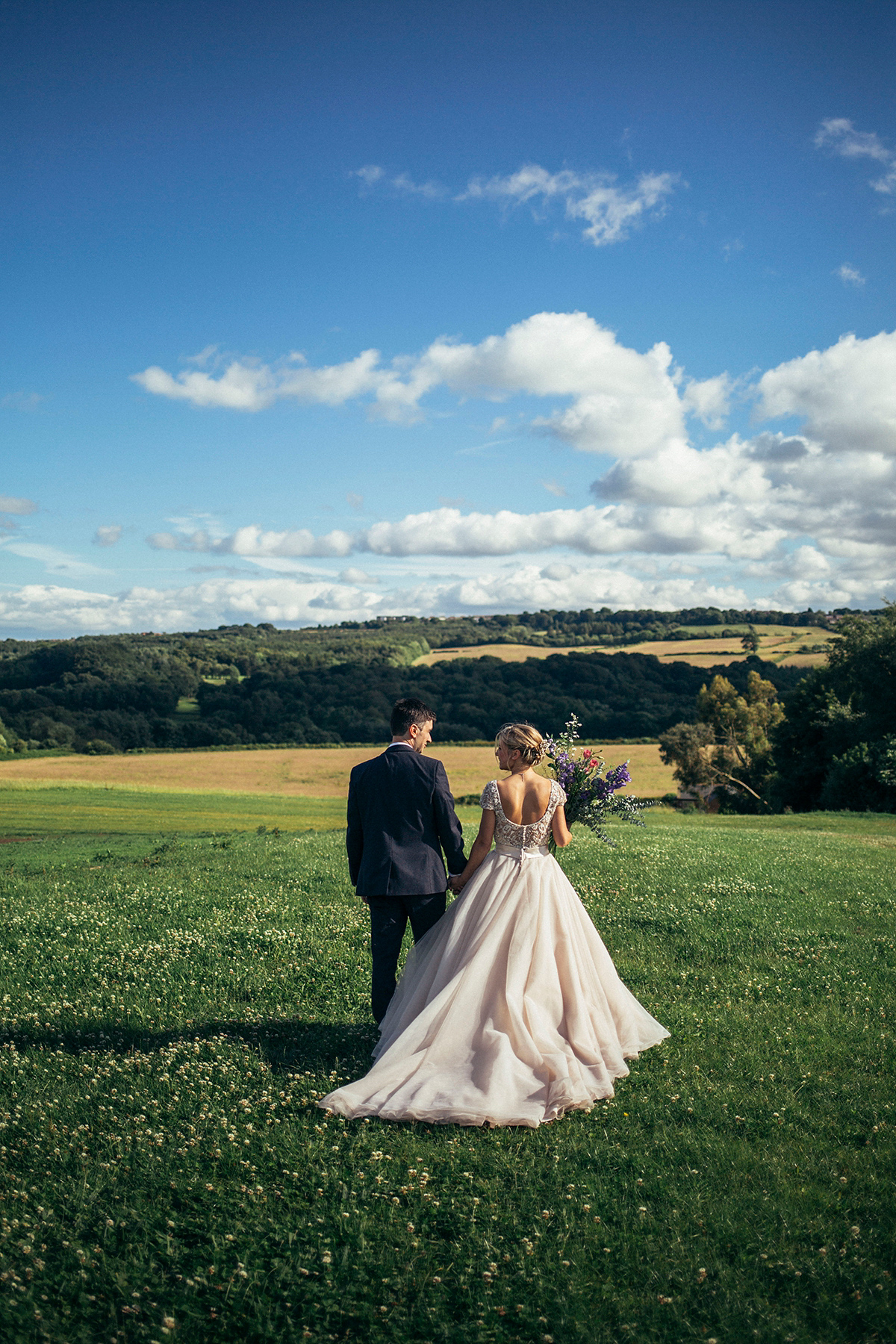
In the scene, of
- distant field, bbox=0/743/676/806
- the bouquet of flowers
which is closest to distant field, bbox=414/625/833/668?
distant field, bbox=0/743/676/806

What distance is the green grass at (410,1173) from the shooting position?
4.24m

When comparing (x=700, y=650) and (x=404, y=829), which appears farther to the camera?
(x=700, y=650)

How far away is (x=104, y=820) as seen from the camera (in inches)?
1387

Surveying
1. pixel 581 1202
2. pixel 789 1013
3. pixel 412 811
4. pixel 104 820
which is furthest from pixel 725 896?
pixel 104 820

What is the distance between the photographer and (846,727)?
4788cm

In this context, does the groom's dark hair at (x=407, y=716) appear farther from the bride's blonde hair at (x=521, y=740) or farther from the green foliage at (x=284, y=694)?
the green foliage at (x=284, y=694)

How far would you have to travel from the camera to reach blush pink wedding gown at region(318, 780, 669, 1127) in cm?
629

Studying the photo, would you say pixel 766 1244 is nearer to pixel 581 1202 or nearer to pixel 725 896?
pixel 581 1202

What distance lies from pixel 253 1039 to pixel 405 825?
2.82 metres

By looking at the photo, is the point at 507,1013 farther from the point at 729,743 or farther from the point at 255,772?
the point at 729,743

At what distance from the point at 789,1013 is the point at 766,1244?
440cm

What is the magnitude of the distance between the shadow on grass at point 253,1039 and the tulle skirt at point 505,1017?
69cm

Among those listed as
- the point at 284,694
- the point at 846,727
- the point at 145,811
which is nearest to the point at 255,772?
the point at 145,811

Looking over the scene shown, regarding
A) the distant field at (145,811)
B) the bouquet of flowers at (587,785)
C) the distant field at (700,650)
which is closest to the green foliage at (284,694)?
the distant field at (700,650)
